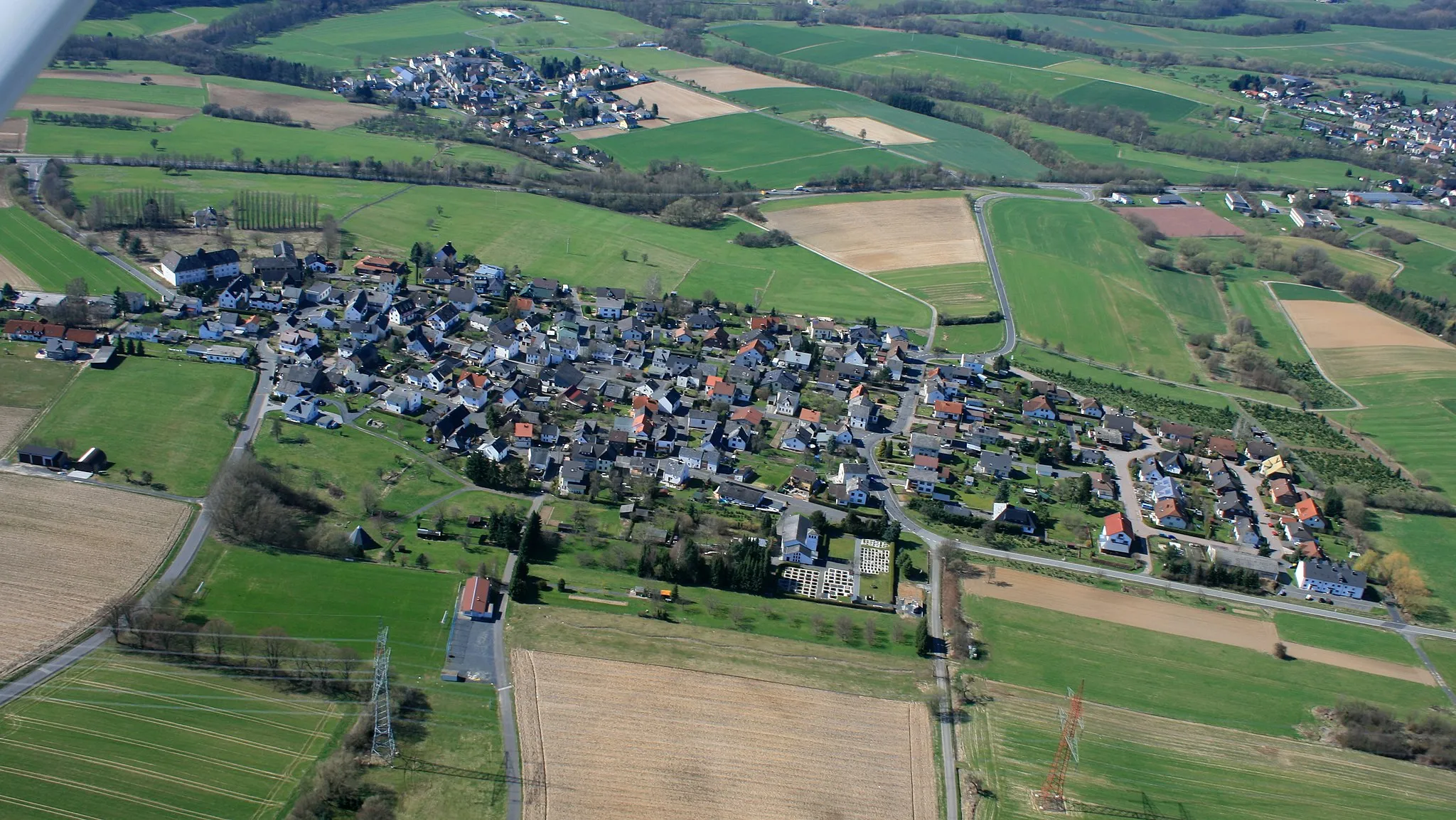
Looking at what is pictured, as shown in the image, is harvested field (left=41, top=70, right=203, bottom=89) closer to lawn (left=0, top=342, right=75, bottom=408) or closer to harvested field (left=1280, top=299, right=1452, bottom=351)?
lawn (left=0, top=342, right=75, bottom=408)

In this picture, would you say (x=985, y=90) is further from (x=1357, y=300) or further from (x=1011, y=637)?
(x=1011, y=637)

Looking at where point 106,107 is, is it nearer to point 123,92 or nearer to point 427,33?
point 123,92

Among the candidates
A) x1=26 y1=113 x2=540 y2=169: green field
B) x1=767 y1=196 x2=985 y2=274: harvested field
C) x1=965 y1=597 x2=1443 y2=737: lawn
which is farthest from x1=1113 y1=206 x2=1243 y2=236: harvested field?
x1=965 y1=597 x2=1443 y2=737: lawn

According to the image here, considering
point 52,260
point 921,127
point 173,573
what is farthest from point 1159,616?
point 921,127

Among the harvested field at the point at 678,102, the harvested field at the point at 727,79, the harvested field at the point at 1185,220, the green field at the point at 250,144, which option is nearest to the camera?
the green field at the point at 250,144

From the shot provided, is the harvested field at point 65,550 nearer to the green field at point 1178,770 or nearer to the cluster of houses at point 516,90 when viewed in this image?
the green field at point 1178,770

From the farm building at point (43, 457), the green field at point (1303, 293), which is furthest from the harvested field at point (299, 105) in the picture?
the green field at point (1303, 293)

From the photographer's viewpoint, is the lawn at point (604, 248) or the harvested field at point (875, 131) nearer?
the lawn at point (604, 248)
